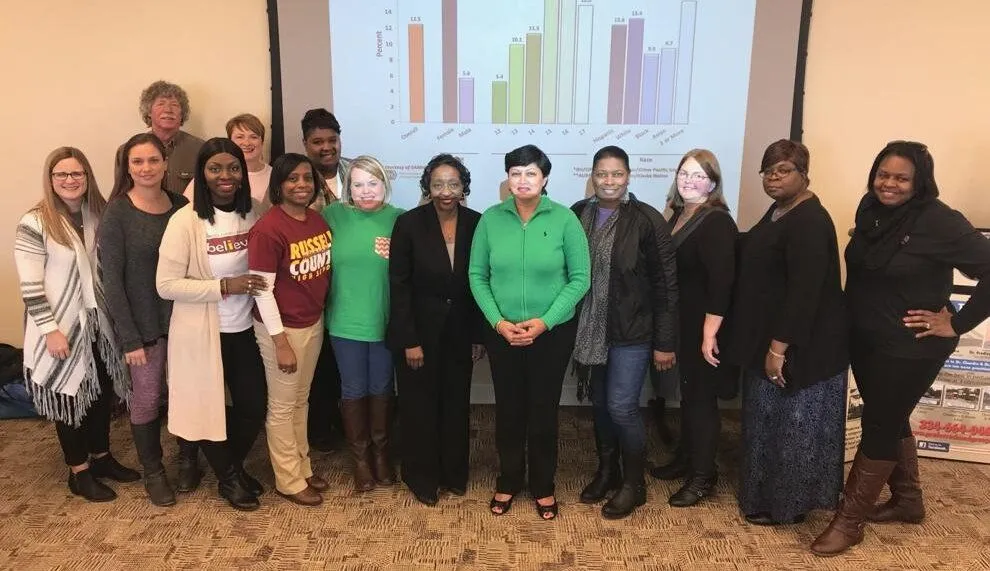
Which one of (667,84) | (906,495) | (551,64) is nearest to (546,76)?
(551,64)

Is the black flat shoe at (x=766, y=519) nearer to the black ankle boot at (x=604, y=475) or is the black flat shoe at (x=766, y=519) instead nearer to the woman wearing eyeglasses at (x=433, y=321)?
the black ankle boot at (x=604, y=475)

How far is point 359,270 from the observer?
92.4 inches

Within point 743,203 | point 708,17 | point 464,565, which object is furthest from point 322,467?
point 708,17

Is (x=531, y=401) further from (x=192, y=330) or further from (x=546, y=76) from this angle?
(x=546, y=76)

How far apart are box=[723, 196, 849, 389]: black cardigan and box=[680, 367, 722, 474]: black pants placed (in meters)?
0.19

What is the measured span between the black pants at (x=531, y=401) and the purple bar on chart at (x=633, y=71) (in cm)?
139

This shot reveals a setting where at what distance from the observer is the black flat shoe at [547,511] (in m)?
2.42

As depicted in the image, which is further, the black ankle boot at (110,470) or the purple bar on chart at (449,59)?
the purple bar on chart at (449,59)

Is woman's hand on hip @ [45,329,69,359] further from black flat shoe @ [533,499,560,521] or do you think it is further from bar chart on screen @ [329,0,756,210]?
black flat shoe @ [533,499,560,521]

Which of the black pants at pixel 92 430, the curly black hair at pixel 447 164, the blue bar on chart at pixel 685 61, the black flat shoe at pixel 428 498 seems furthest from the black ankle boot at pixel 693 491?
the black pants at pixel 92 430

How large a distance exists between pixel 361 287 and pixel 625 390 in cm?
108

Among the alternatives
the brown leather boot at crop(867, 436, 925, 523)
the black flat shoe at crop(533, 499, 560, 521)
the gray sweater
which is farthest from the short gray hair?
the brown leather boot at crop(867, 436, 925, 523)

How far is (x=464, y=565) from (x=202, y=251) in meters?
1.44

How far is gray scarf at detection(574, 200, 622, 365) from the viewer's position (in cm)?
229
